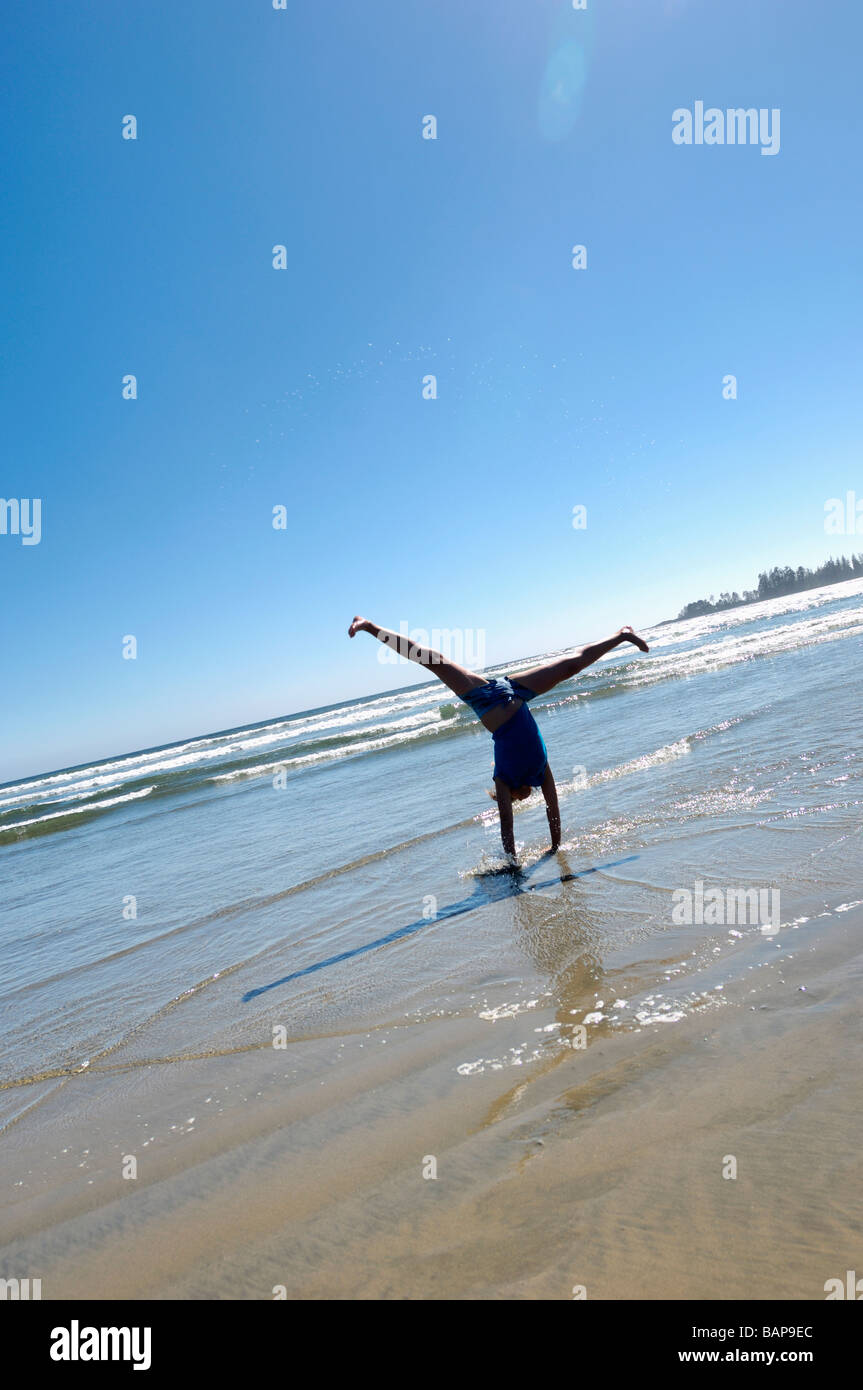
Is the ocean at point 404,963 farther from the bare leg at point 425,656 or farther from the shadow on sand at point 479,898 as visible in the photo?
the bare leg at point 425,656

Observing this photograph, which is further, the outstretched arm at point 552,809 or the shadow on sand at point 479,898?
the outstretched arm at point 552,809

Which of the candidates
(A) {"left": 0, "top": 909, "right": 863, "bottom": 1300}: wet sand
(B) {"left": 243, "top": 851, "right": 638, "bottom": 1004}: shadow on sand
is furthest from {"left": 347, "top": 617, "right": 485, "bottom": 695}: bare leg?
(A) {"left": 0, "top": 909, "right": 863, "bottom": 1300}: wet sand

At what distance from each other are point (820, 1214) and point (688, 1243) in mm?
350

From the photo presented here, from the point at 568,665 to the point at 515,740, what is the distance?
82 centimetres

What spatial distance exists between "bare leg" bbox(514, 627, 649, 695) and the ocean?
1.48 m

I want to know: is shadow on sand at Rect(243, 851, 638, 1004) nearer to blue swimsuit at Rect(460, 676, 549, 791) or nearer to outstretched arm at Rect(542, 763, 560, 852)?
outstretched arm at Rect(542, 763, 560, 852)

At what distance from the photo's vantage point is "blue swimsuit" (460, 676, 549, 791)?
659cm

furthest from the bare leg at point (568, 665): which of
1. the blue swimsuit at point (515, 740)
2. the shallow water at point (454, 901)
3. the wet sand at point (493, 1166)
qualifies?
the wet sand at point (493, 1166)

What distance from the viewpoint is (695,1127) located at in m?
2.33

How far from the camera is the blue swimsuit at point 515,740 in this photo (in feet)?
21.6

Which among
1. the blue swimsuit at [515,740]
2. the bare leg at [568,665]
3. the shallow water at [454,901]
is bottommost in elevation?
the shallow water at [454,901]

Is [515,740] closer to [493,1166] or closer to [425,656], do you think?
[425,656]

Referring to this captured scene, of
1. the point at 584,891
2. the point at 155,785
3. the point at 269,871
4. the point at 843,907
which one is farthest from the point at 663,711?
the point at 155,785

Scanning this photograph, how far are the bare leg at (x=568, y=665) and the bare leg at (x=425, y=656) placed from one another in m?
0.47
